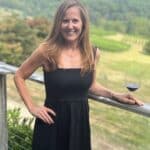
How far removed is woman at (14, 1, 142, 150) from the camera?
2.01 metres

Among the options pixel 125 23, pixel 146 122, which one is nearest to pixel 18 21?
pixel 125 23

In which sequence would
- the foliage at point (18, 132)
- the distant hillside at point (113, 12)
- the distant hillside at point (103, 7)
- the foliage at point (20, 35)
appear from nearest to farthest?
the foliage at point (18, 132) → the foliage at point (20, 35) → the distant hillside at point (103, 7) → the distant hillside at point (113, 12)

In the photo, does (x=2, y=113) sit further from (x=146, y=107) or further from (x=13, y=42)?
(x=13, y=42)

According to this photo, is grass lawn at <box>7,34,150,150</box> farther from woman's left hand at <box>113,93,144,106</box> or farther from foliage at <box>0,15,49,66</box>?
foliage at <box>0,15,49,66</box>

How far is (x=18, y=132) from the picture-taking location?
2986 mm

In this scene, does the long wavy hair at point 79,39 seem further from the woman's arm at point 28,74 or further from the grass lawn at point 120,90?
the grass lawn at point 120,90

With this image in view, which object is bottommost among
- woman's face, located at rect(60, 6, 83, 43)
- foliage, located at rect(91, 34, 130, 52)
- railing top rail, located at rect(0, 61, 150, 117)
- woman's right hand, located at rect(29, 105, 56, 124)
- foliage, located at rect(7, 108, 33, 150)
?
foliage, located at rect(91, 34, 130, 52)

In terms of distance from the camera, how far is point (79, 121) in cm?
208

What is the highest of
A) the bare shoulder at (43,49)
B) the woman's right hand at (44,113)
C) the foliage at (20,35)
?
the bare shoulder at (43,49)

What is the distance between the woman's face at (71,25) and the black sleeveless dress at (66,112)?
0.44 feet

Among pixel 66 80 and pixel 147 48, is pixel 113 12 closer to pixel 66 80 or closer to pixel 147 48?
pixel 147 48

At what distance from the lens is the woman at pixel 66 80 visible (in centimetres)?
201

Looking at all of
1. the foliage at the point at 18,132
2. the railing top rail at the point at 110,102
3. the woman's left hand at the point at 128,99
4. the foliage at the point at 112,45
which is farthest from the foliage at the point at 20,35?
the woman's left hand at the point at 128,99

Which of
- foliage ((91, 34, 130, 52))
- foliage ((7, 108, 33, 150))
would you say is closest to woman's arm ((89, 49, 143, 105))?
foliage ((7, 108, 33, 150))
